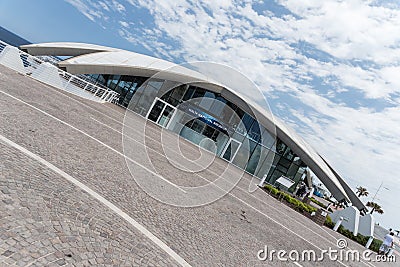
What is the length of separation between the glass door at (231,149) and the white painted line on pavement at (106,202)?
21788 millimetres

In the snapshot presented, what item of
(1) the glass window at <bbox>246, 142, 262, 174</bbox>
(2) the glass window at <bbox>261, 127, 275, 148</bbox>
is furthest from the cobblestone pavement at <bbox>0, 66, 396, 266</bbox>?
(2) the glass window at <bbox>261, 127, 275, 148</bbox>

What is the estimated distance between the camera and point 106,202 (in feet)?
14.5

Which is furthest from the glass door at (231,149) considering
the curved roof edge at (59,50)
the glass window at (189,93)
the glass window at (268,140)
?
the curved roof edge at (59,50)

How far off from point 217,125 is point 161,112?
5654 millimetres

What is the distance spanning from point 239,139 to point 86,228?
76.6 ft

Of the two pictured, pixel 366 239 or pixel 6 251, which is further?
pixel 366 239

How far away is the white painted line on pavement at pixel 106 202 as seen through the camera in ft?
12.5

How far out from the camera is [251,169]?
84.0 ft

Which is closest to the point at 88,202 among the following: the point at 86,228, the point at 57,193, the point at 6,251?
the point at 57,193

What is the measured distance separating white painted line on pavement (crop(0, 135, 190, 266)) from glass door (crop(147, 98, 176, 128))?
21.0 m

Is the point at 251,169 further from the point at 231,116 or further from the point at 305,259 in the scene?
the point at 305,259

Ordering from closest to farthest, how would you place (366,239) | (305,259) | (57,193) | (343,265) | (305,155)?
1. (57,193)
2. (305,259)
3. (343,265)
4. (366,239)
5. (305,155)

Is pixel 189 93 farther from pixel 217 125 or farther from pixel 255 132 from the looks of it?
pixel 255 132

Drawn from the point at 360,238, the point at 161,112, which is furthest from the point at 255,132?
the point at 360,238
